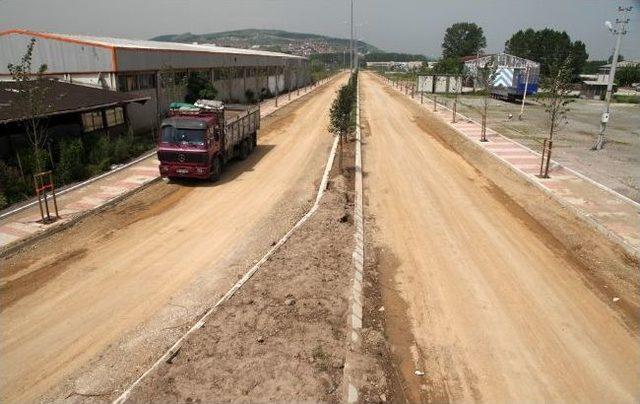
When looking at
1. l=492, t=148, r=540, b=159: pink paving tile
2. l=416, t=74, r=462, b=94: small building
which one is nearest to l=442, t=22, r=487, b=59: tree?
l=416, t=74, r=462, b=94: small building

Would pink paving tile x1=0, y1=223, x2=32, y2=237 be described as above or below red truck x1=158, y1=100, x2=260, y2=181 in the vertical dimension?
below

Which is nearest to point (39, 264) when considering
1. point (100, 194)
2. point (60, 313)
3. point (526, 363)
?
point (60, 313)

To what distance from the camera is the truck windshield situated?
18.1 metres

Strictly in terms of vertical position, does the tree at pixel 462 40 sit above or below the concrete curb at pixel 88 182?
above

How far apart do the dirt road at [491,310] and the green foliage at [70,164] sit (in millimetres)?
12095

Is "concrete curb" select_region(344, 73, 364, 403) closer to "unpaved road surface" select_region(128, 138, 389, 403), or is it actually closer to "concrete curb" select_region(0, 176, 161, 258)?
"unpaved road surface" select_region(128, 138, 389, 403)

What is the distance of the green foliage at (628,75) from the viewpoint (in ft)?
307

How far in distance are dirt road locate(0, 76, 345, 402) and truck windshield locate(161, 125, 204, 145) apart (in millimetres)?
1848

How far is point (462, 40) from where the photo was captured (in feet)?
471

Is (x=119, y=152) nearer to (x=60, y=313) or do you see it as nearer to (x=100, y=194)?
(x=100, y=194)

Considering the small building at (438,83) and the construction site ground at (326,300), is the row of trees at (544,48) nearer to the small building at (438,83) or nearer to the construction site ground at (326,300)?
the small building at (438,83)

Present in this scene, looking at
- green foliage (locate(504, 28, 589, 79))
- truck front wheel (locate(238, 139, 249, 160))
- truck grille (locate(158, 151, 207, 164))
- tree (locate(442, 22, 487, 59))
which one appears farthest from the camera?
tree (locate(442, 22, 487, 59))

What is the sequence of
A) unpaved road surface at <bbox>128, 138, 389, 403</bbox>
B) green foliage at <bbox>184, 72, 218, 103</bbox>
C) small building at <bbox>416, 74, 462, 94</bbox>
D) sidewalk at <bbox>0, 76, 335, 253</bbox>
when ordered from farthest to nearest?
small building at <bbox>416, 74, 462, 94</bbox>, green foliage at <bbox>184, 72, 218, 103</bbox>, sidewalk at <bbox>0, 76, 335, 253</bbox>, unpaved road surface at <bbox>128, 138, 389, 403</bbox>

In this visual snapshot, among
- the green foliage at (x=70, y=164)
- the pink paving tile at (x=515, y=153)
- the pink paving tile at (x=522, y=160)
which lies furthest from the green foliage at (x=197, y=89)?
the pink paving tile at (x=522, y=160)
